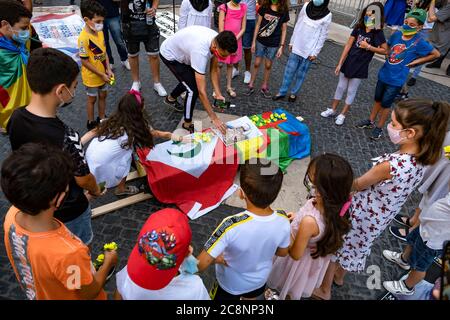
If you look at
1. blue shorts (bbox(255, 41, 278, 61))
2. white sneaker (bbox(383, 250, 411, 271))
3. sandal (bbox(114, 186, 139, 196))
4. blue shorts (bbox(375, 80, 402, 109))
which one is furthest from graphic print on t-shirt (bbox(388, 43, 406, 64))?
sandal (bbox(114, 186, 139, 196))

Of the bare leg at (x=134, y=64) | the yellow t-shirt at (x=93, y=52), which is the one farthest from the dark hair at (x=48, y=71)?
the bare leg at (x=134, y=64)

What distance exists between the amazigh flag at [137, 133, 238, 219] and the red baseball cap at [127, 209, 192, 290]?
6.46ft

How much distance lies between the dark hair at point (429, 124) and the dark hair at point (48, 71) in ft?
8.50

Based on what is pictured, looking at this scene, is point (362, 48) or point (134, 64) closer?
point (362, 48)

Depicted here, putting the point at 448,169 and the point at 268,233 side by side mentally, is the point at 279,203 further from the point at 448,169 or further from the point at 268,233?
the point at 268,233

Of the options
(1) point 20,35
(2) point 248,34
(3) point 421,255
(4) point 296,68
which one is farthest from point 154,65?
(3) point 421,255

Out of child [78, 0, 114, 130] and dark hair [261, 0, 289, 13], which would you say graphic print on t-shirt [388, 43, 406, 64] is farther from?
child [78, 0, 114, 130]

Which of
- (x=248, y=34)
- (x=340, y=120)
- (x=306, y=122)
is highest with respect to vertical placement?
(x=248, y=34)

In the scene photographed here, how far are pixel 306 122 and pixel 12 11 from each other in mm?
4546

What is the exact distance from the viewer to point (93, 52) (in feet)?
13.8

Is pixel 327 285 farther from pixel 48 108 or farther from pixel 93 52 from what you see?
pixel 93 52

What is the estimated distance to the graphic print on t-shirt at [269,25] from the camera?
5457 millimetres

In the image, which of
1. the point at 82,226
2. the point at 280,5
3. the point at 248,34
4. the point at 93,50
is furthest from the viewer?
the point at 248,34

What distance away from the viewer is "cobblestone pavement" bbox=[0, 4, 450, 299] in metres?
3.30
